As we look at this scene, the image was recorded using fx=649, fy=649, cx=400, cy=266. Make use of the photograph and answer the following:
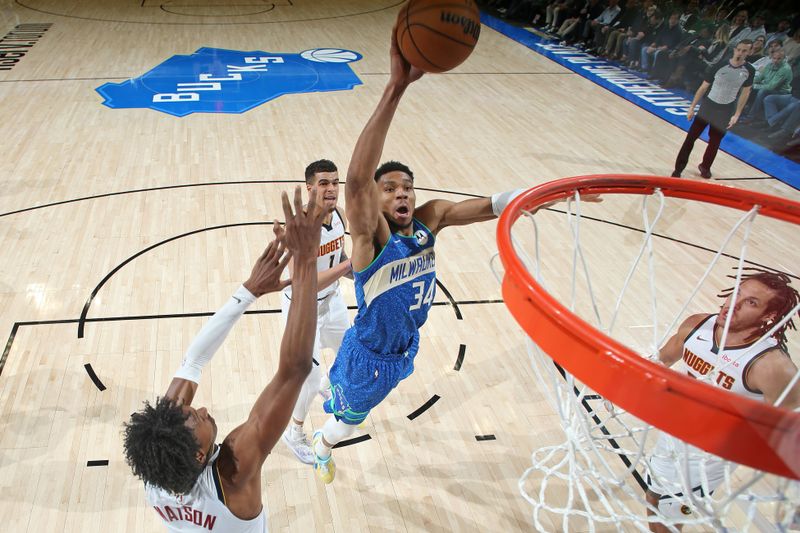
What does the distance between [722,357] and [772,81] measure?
296 inches

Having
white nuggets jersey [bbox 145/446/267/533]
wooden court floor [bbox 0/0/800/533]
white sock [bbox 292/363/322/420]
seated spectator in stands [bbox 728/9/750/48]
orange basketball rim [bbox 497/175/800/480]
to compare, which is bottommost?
wooden court floor [bbox 0/0/800/533]

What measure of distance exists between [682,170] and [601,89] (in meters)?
3.74

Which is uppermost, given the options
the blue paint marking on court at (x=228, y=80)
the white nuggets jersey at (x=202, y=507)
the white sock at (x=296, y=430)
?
the white nuggets jersey at (x=202, y=507)

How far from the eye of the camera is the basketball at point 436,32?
7.48 feet

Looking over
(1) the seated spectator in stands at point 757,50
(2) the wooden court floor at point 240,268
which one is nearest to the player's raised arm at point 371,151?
(2) the wooden court floor at point 240,268

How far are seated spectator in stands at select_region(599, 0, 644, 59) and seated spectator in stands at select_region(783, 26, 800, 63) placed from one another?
350cm

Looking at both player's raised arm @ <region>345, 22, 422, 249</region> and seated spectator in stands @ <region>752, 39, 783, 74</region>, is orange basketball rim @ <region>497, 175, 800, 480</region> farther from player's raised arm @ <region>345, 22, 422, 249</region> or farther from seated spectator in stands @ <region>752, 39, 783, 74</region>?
seated spectator in stands @ <region>752, 39, 783, 74</region>

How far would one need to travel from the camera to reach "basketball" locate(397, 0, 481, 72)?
7.48ft

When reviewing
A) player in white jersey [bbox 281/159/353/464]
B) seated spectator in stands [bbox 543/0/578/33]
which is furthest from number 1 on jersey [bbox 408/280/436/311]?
seated spectator in stands [bbox 543/0/578/33]

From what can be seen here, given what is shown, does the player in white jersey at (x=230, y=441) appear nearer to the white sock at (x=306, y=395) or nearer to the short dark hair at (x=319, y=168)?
the white sock at (x=306, y=395)

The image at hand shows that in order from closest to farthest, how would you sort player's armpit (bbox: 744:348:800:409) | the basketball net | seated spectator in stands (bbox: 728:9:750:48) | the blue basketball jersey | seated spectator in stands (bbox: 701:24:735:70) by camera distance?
1. the basketball net
2. player's armpit (bbox: 744:348:800:409)
3. the blue basketball jersey
4. seated spectator in stands (bbox: 728:9:750:48)
5. seated spectator in stands (bbox: 701:24:735:70)

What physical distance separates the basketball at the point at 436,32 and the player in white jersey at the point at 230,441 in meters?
0.74

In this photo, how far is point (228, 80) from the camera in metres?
10.4

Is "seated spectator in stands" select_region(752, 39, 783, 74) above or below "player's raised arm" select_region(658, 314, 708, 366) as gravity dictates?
above
